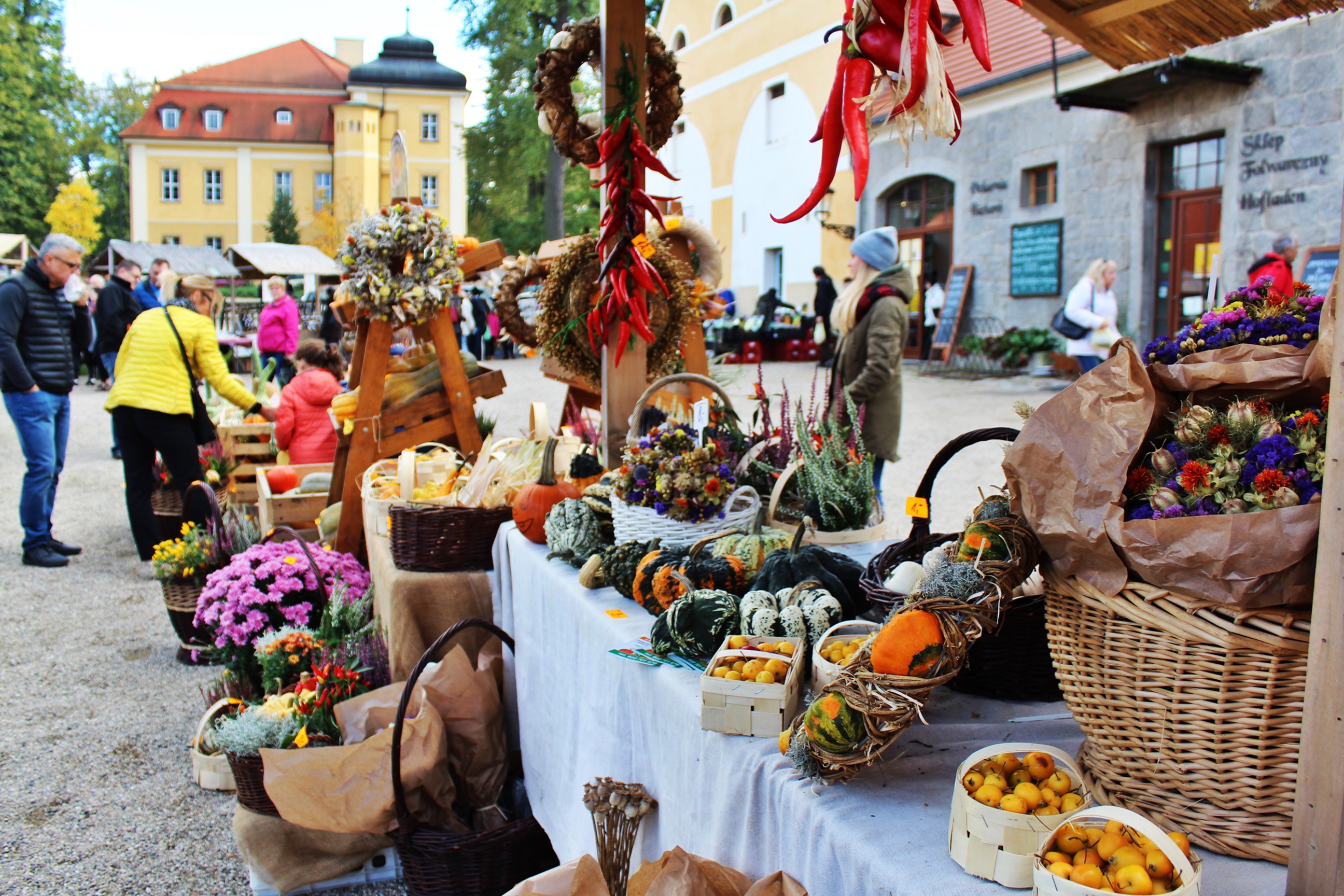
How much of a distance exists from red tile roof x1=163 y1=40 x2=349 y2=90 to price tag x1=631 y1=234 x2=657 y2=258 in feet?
138

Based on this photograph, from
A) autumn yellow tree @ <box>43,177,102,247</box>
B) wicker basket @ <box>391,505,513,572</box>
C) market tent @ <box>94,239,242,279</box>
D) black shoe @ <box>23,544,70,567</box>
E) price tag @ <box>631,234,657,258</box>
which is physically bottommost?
black shoe @ <box>23,544,70,567</box>

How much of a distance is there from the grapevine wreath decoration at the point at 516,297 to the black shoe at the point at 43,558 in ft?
11.2

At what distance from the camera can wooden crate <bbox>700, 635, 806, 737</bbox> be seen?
4.90ft

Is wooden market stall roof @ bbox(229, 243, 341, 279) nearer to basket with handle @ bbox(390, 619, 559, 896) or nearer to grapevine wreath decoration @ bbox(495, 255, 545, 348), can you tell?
grapevine wreath decoration @ bbox(495, 255, 545, 348)

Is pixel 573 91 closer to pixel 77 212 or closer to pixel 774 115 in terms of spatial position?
pixel 774 115

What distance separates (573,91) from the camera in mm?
3570

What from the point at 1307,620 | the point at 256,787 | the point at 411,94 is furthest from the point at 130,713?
the point at 411,94

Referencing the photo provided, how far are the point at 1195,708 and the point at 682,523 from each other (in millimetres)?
1388

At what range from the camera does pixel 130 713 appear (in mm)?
3689

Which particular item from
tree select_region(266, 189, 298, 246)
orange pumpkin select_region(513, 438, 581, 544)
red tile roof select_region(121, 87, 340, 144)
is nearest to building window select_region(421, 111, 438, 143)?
red tile roof select_region(121, 87, 340, 144)

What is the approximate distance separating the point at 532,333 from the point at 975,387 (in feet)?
29.2

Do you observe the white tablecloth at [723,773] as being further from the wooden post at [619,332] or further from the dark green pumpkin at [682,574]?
the wooden post at [619,332]

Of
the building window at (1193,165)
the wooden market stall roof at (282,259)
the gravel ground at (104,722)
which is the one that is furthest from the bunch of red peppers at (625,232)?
the wooden market stall roof at (282,259)

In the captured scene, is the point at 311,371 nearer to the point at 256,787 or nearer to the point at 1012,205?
the point at 256,787
